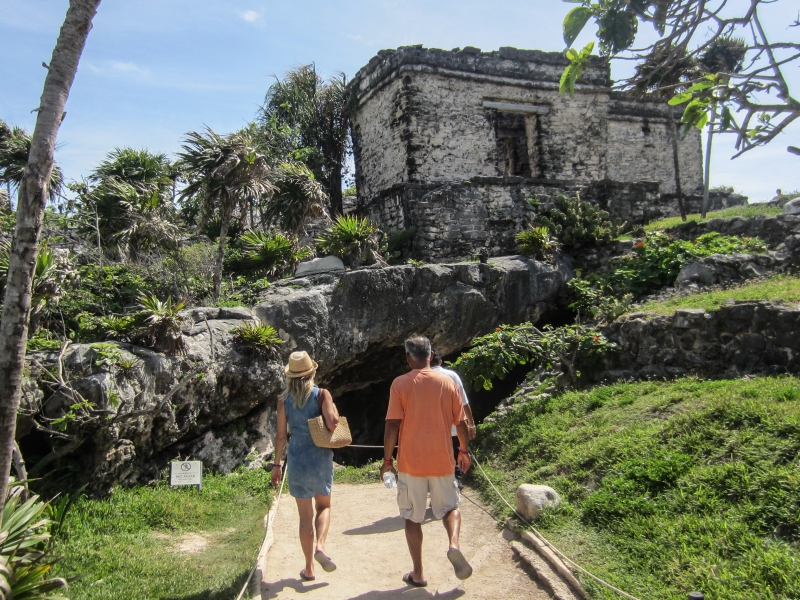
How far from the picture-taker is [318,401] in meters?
4.87

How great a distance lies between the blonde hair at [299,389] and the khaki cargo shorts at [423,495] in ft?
2.99

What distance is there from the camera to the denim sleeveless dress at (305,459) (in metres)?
4.71

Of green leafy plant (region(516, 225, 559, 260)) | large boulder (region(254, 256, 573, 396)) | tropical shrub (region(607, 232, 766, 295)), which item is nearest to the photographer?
large boulder (region(254, 256, 573, 396))

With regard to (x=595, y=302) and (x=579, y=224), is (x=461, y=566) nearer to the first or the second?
(x=595, y=302)

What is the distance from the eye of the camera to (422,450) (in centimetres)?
447

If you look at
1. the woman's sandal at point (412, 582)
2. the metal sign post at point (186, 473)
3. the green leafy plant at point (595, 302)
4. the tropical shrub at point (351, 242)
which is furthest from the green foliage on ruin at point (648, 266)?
the woman's sandal at point (412, 582)

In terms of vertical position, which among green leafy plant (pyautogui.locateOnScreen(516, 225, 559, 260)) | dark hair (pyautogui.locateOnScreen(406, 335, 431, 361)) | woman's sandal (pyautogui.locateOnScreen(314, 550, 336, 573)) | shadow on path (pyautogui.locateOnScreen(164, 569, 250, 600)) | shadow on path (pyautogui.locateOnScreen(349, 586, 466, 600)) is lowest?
shadow on path (pyautogui.locateOnScreen(349, 586, 466, 600))

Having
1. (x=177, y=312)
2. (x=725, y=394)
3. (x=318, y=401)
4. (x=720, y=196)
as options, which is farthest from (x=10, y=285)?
(x=720, y=196)

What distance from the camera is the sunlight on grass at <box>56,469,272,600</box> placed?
4.74m

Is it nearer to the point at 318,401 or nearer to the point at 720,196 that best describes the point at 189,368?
the point at 318,401

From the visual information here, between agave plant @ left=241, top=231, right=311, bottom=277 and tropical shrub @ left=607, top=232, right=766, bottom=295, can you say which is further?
agave plant @ left=241, top=231, right=311, bottom=277

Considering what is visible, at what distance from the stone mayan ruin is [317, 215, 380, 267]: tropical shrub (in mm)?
1453

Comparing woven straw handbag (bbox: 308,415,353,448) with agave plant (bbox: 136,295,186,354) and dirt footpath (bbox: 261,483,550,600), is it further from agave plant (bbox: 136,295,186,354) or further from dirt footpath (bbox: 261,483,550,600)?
agave plant (bbox: 136,295,186,354)

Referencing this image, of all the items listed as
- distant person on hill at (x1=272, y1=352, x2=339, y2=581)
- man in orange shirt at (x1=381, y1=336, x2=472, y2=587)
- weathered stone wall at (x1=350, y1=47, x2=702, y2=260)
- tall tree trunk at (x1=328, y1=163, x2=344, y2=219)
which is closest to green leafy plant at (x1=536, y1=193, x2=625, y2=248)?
weathered stone wall at (x1=350, y1=47, x2=702, y2=260)
